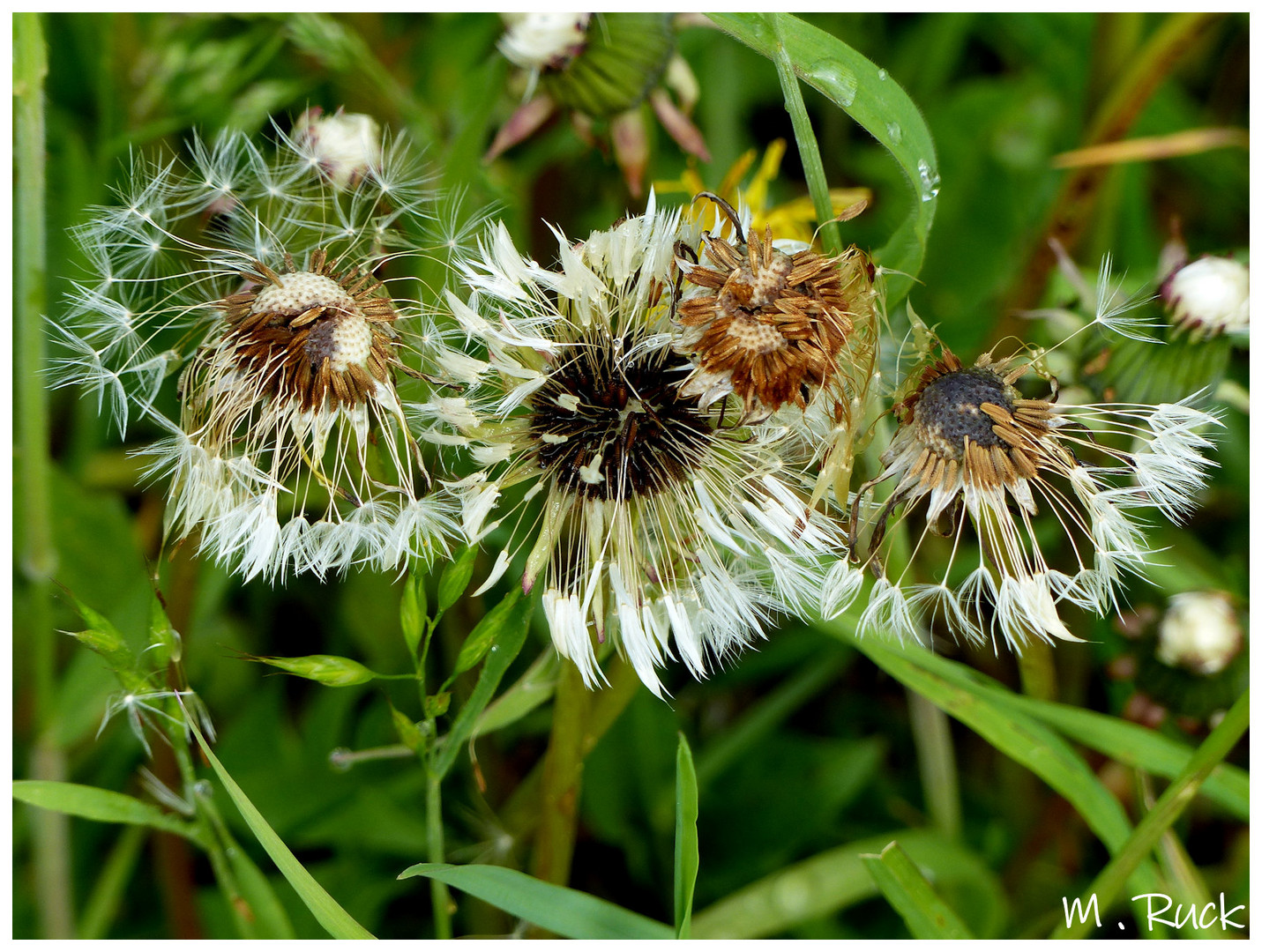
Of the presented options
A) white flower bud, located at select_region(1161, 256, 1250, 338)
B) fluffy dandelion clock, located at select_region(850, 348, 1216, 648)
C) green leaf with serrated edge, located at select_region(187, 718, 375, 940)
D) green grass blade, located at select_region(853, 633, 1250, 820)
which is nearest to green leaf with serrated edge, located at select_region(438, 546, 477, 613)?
green leaf with serrated edge, located at select_region(187, 718, 375, 940)

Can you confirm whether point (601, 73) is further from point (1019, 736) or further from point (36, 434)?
point (1019, 736)

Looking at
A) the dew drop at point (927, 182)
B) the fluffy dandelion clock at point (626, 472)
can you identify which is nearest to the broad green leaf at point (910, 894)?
the fluffy dandelion clock at point (626, 472)

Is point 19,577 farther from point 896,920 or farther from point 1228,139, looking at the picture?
point 1228,139

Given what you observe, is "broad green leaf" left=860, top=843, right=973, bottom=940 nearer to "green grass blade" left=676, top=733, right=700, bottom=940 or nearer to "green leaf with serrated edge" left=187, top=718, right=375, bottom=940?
"green grass blade" left=676, top=733, right=700, bottom=940

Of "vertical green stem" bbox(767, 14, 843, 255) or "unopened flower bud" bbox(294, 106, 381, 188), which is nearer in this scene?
"vertical green stem" bbox(767, 14, 843, 255)

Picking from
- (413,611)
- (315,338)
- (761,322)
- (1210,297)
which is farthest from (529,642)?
(1210,297)

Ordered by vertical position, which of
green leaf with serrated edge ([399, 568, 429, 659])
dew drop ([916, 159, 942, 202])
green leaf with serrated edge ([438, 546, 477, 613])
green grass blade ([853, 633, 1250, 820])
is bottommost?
green grass blade ([853, 633, 1250, 820])
